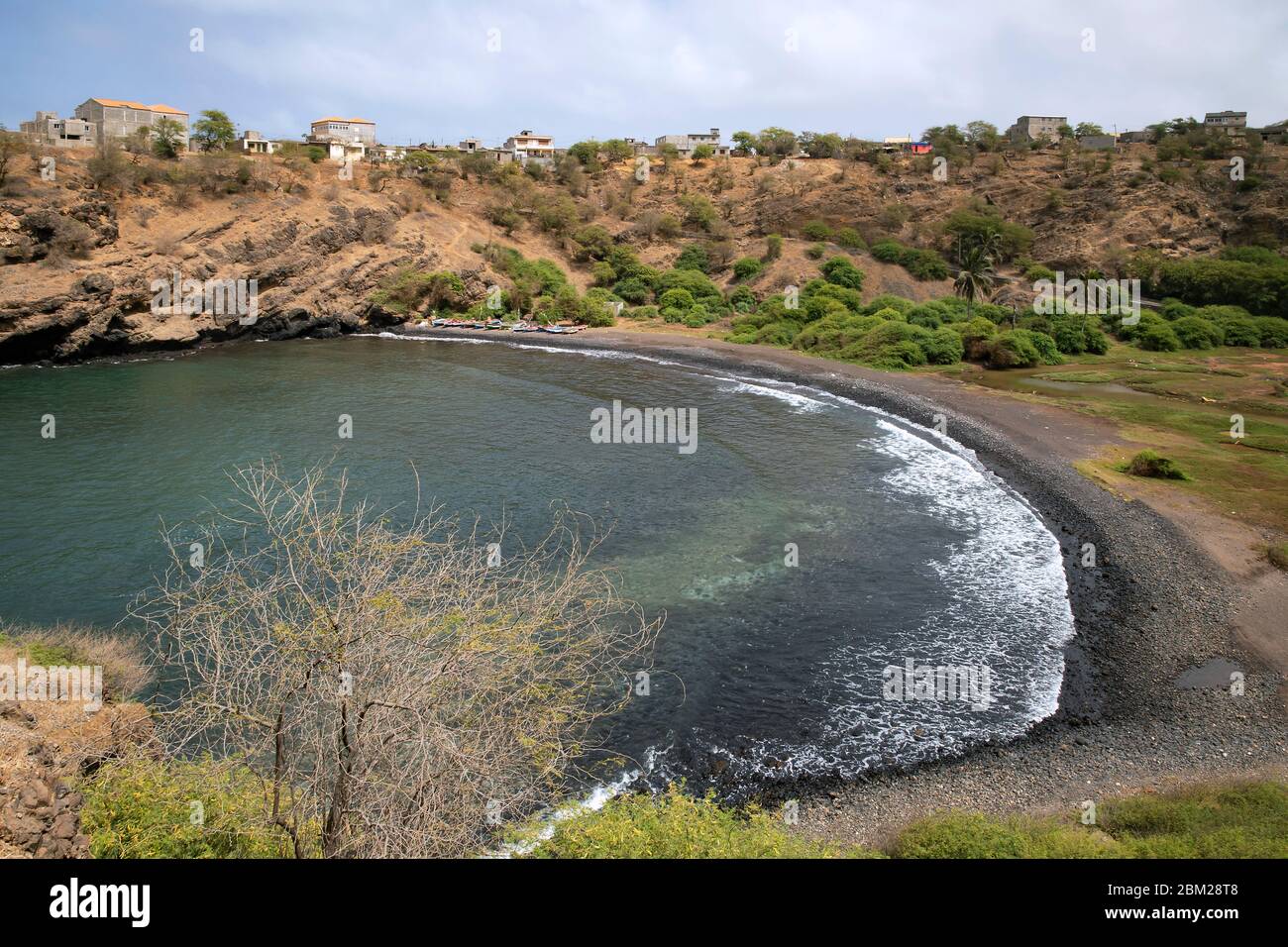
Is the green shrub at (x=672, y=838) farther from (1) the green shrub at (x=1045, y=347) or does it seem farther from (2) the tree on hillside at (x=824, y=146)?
(2) the tree on hillside at (x=824, y=146)

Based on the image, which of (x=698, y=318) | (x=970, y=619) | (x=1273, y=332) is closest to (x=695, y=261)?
(x=698, y=318)

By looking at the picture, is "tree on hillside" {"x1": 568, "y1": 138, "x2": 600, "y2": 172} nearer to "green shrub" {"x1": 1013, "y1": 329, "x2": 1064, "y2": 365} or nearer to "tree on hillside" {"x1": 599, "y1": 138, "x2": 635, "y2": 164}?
"tree on hillside" {"x1": 599, "y1": 138, "x2": 635, "y2": 164}

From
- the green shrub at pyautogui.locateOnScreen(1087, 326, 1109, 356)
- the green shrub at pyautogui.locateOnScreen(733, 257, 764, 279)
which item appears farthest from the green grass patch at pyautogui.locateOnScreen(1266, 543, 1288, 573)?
the green shrub at pyautogui.locateOnScreen(733, 257, 764, 279)

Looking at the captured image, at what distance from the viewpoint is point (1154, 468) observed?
31500 mm

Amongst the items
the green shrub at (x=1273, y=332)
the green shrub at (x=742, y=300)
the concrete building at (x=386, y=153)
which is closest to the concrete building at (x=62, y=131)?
the concrete building at (x=386, y=153)

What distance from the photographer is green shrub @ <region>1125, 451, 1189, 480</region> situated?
1232 inches

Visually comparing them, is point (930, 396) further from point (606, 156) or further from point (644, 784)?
point (606, 156)

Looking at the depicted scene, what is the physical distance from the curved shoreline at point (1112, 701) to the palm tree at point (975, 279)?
35.4 metres

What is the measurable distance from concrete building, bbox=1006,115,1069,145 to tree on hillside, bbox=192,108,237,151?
3562 inches

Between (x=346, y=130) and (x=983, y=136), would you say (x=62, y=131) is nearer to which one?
(x=346, y=130)

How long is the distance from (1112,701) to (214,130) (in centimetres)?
8485

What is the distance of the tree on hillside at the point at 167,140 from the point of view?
2793 inches
